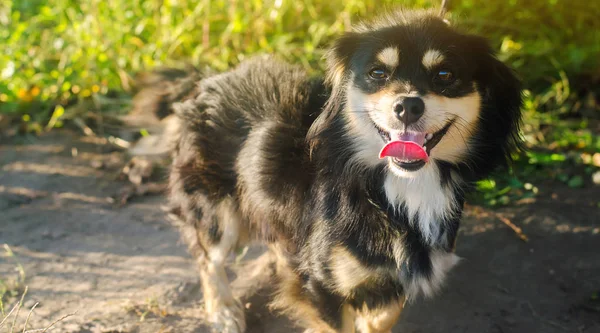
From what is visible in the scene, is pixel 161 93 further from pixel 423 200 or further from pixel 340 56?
pixel 423 200

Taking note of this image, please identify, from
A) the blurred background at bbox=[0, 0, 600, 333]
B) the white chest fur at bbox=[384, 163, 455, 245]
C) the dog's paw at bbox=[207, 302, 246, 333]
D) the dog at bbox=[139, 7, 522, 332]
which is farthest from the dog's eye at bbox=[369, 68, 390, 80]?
the dog's paw at bbox=[207, 302, 246, 333]

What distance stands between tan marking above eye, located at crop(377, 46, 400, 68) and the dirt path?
1.45 metres

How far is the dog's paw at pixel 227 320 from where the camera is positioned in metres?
3.17

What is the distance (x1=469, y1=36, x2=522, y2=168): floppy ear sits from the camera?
255 cm

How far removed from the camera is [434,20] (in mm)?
2527

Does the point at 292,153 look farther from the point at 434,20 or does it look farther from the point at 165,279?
the point at 165,279

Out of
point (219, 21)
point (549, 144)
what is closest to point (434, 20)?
point (549, 144)

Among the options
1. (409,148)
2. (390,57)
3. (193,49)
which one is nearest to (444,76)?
(390,57)

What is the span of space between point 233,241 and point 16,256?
1373 mm

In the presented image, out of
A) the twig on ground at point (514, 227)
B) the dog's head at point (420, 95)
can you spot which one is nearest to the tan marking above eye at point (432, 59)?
the dog's head at point (420, 95)

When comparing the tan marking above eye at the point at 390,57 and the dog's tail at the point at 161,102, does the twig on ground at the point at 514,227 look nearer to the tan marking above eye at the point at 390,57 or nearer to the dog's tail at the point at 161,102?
the tan marking above eye at the point at 390,57

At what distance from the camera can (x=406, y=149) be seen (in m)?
2.31

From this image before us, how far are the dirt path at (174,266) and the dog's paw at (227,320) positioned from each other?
0.23ft

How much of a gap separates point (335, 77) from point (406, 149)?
1.67ft
